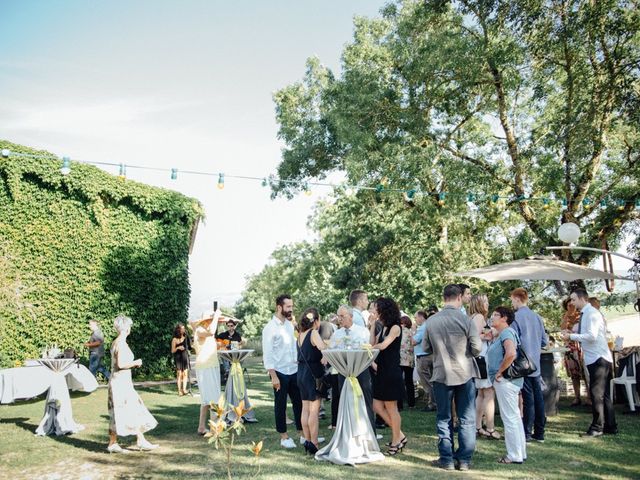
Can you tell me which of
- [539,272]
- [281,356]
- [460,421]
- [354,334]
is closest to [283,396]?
[281,356]

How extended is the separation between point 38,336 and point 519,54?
13353 mm

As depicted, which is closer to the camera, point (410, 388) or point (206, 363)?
point (206, 363)

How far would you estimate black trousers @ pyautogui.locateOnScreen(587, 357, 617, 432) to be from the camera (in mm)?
7016

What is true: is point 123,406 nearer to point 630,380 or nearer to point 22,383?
point 22,383

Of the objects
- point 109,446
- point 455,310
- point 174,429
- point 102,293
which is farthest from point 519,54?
point 102,293

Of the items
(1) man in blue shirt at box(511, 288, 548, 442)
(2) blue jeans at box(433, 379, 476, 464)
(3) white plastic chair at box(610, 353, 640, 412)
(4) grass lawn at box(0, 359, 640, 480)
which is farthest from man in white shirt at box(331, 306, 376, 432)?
(3) white plastic chair at box(610, 353, 640, 412)

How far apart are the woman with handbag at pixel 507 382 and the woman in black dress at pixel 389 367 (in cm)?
105

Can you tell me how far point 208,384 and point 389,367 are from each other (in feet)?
9.56

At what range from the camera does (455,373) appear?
5.88 meters

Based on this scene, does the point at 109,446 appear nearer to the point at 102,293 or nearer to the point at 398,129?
the point at 102,293

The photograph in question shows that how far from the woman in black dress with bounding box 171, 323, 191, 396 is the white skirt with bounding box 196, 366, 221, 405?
485cm

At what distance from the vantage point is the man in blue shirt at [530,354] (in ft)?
22.6

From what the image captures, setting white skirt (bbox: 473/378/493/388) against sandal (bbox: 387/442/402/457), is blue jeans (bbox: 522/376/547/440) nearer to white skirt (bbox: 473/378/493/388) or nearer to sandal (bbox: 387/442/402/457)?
white skirt (bbox: 473/378/493/388)

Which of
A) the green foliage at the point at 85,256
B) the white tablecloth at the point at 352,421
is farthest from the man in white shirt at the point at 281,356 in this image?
the green foliage at the point at 85,256
